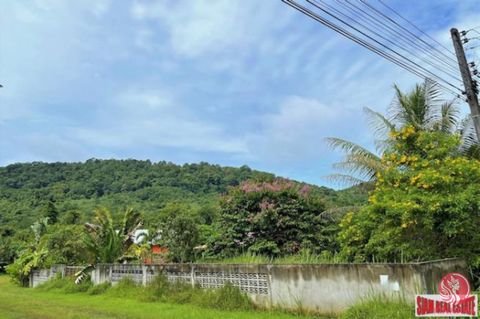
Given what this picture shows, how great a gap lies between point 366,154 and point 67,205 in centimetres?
5476

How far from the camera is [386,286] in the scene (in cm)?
839

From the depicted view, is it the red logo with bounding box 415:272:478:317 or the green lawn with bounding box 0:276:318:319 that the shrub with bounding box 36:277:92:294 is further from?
the red logo with bounding box 415:272:478:317

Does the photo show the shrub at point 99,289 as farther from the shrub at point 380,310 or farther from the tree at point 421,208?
the shrub at point 380,310

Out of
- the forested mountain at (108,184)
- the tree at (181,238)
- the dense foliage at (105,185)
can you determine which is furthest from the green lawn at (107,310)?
the forested mountain at (108,184)

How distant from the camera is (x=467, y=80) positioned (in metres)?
12.9

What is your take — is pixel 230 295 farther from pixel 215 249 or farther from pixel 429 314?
pixel 215 249

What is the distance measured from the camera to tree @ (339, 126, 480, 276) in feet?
29.8

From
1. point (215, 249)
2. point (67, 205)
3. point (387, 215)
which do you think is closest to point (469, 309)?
point (387, 215)

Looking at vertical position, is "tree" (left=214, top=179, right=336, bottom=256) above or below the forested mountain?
below

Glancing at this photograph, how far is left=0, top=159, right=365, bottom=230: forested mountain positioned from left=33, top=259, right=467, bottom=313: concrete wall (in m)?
47.8

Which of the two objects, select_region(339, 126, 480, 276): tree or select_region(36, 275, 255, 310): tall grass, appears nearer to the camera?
select_region(339, 126, 480, 276): tree

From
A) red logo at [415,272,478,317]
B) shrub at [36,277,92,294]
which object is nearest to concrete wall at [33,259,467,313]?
red logo at [415,272,478,317]

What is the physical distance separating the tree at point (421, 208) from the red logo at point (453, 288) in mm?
1205

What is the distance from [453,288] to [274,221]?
34.1 ft
